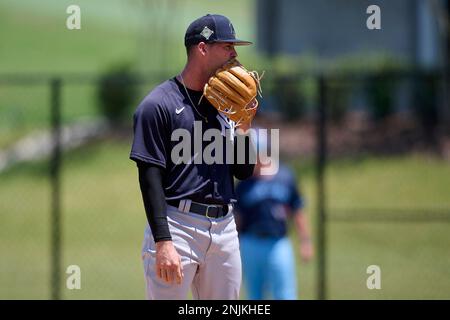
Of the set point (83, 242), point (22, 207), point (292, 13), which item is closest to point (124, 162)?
point (22, 207)

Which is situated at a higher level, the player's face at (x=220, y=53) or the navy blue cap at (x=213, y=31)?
the navy blue cap at (x=213, y=31)

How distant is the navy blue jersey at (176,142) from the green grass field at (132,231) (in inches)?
195

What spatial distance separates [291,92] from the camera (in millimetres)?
19062

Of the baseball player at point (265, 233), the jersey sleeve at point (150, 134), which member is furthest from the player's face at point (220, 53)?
the baseball player at point (265, 233)

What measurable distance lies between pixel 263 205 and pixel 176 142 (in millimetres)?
3039

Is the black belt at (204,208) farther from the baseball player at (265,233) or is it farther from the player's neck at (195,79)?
the baseball player at (265,233)

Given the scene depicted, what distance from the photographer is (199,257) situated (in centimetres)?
586

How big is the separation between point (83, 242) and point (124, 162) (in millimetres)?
3477

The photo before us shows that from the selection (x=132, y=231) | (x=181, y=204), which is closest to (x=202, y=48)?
(x=181, y=204)

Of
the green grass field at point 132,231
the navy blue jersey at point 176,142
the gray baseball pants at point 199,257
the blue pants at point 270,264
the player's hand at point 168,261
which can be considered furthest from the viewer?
the green grass field at point 132,231

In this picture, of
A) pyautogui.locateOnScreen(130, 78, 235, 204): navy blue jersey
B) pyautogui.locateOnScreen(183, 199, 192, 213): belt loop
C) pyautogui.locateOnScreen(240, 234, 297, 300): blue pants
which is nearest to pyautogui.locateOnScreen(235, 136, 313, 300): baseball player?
pyautogui.locateOnScreen(240, 234, 297, 300): blue pants

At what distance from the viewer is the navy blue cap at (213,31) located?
19.0 ft

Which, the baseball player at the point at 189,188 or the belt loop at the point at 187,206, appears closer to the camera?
the baseball player at the point at 189,188
